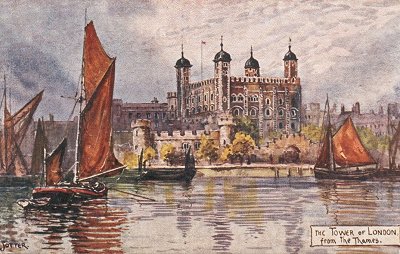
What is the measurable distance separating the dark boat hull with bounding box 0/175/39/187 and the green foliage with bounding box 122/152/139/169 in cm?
51

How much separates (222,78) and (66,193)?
112cm

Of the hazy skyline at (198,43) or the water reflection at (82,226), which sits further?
the hazy skyline at (198,43)

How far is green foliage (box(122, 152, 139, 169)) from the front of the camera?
468cm

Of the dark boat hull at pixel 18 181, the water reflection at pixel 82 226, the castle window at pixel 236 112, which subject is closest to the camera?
the water reflection at pixel 82 226

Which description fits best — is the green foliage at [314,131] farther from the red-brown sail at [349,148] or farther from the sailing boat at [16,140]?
the sailing boat at [16,140]

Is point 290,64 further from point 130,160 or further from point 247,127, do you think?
point 130,160

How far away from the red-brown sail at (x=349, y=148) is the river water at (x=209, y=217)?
14 cm

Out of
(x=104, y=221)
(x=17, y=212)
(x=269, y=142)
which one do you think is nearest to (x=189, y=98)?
(x=269, y=142)

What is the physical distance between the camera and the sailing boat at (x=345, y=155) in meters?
4.69

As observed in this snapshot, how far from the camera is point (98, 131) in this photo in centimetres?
466

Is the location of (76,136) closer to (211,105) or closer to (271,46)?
(211,105)

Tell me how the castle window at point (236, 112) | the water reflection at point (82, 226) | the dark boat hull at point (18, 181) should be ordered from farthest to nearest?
the castle window at point (236, 112), the dark boat hull at point (18, 181), the water reflection at point (82, 226)
